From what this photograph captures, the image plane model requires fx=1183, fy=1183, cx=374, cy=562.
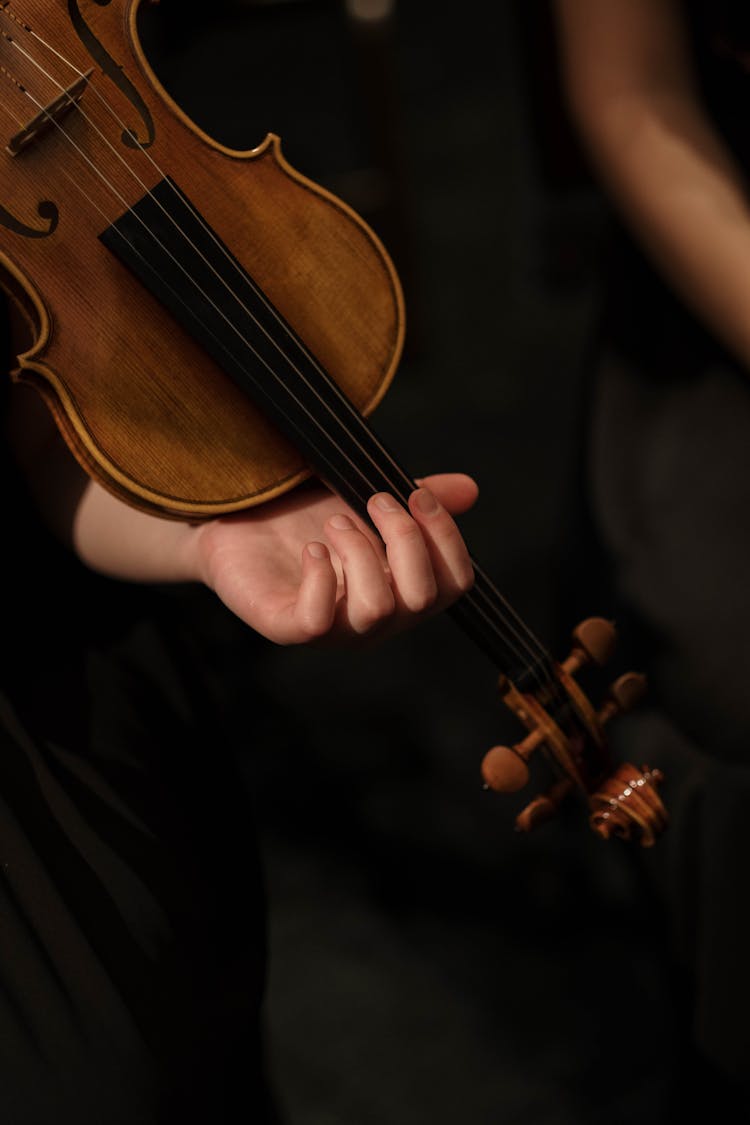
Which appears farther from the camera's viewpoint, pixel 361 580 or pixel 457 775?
pixel 457 775

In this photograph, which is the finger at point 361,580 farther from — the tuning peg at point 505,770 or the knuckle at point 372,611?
the tuning peg at point 505,770

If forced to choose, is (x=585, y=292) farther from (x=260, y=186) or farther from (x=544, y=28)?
(x=260, y=186)

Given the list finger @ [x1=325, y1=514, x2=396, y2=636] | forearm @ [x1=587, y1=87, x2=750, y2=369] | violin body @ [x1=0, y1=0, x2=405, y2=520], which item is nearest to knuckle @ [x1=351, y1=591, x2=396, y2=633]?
finger @ [x1=325, y1=514, x2=396, y2=636]

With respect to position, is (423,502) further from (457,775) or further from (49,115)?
(457,775)

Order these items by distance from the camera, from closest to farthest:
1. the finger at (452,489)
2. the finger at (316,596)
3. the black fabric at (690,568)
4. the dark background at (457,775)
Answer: the finger at (316,596) → the finger at (452,489) → the black fabric at (690,568) → the dark background at (457,775)

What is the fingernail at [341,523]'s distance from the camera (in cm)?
53

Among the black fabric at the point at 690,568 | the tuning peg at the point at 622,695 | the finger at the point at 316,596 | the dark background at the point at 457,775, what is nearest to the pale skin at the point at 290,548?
the finger at the point at 316,596

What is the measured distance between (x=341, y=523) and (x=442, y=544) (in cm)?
5

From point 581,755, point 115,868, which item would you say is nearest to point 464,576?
point 581,755

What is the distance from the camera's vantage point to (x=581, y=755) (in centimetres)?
62

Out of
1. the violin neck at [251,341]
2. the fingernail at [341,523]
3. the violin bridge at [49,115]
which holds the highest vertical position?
the violin bridge at [49,115]

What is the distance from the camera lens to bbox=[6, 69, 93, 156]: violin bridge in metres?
0.54

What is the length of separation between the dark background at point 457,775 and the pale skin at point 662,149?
178 mm

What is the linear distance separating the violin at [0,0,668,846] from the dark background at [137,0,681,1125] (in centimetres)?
35
